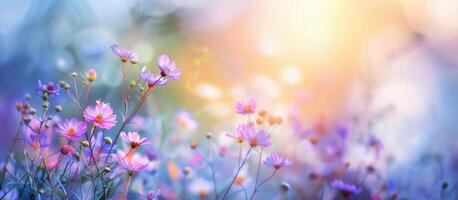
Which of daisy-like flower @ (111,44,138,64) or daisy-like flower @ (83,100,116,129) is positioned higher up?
daisy-like flower @ (111,44,138,64)

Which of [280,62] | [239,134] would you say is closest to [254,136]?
[239,134]

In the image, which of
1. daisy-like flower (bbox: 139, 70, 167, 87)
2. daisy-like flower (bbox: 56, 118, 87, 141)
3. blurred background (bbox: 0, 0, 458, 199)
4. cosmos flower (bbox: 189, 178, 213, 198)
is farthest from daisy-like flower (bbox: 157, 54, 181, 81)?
cosmos flower (bbox: 189, 178, 213, 198)

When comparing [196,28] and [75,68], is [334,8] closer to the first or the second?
[196,28]

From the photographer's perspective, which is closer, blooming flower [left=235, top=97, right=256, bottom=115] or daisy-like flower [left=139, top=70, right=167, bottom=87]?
daisy-like flower [left=139, top=70, right=167, bottom=87]

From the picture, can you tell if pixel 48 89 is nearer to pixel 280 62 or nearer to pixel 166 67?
pixel 166 67

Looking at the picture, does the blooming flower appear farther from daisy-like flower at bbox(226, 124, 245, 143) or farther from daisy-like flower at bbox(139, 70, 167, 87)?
daisy-like flower at bbox(139, 70, 167, 87)

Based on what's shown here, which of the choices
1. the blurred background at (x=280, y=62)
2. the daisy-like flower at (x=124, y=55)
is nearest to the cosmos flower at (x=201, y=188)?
the blurred background at (x=280, y=62)
